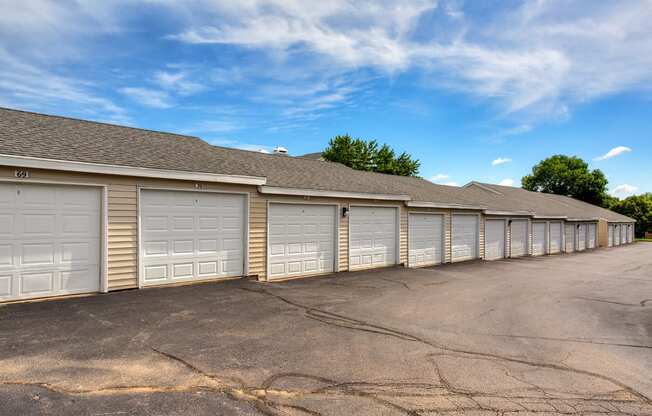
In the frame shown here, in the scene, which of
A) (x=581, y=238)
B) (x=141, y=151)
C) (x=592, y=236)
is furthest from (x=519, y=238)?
(x=141, y=151)

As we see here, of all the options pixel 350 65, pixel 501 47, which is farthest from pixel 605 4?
pixel 350 65

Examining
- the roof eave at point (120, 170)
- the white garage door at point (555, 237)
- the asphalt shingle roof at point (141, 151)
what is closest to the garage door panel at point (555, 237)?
the white garage door at point (555, 237)

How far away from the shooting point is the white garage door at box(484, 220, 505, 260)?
19.4m

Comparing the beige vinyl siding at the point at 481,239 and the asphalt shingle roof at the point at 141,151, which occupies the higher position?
the asphalt shingle roof at the point at 141,151

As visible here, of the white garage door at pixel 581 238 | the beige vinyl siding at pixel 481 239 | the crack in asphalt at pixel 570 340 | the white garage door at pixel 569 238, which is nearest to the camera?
the crack in asphalt at pixel 570 340

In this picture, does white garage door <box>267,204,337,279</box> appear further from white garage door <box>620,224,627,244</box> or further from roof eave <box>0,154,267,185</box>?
white garage door <box>620,224,627,244</box>

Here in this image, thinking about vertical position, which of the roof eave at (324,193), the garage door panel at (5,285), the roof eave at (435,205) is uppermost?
the roof eave at (324,193)

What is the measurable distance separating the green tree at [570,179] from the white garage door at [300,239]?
63.4m

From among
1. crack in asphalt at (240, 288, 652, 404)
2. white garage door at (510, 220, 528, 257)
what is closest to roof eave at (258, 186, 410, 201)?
crack in asphalt at (240, 288, 652, 404)

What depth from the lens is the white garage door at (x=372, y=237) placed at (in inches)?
514

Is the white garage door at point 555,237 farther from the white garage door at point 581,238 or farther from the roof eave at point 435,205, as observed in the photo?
the roof eave at point 435,205

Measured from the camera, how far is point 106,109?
18.6 m

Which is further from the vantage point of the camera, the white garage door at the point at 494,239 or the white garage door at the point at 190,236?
the white garage door at the point at 494,239

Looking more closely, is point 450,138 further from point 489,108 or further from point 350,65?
point 350,65
